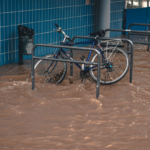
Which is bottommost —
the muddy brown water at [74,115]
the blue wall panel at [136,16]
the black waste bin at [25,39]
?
the muddy brown water at [74,115]

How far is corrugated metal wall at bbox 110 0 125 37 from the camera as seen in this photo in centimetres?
1441

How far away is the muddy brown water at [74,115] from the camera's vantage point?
16.3 feet

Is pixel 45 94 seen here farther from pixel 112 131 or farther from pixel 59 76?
pixel 112 131

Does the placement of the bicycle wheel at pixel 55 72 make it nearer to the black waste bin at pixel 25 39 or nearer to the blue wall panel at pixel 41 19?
the black waste bin at pixel 25 39

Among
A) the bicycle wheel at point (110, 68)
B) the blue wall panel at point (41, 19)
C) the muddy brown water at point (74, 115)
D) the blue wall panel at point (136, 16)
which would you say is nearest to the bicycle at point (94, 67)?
the bicycle wheel at point (110, 68)

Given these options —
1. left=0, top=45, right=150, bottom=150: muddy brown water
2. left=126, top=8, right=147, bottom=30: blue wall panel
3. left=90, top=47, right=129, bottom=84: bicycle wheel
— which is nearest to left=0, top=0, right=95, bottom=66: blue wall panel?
left=0, top=45, right=150, bottom=150: muddy brown water

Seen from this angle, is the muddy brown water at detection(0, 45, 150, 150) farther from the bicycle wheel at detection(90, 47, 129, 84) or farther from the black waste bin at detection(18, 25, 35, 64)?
the black waste bin at detection(18, 25, 35, 64)

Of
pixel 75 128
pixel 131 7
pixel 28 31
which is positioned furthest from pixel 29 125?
pixel 131 7

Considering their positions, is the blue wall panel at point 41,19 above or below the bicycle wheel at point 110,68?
above

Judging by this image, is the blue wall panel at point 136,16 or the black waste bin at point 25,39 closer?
the black waste bin at point 25,39

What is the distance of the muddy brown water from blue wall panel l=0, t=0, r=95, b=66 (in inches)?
64.6

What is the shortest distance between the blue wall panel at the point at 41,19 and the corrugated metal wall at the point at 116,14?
53.2 inches

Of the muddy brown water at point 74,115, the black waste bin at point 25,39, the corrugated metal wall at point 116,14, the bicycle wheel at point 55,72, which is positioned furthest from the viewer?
the corrugated metal wall at point 116,14

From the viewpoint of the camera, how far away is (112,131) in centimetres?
531
